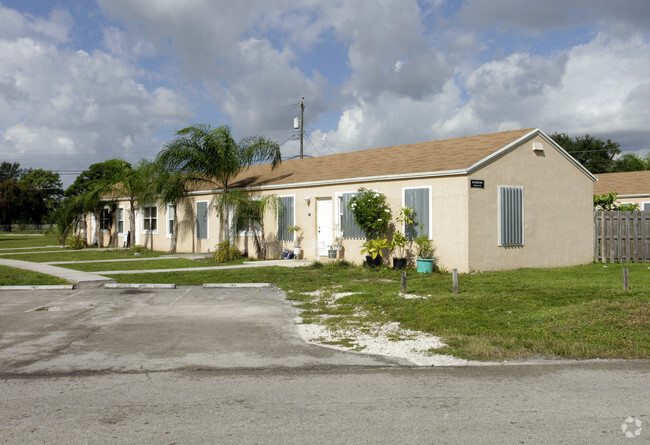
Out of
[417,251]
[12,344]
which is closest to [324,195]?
[417,251]

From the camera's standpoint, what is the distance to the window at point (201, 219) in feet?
78.6

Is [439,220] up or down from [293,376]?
up

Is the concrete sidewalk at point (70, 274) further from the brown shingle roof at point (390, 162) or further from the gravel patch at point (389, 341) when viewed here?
the brown shingle roof at point (390, 162)

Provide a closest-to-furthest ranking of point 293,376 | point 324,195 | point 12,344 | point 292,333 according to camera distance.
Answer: point 293,376
point 12,344
point 292,333
point 324,195

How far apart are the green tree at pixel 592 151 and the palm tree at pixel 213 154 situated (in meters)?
47.2

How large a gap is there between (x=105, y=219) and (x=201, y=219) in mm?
10309

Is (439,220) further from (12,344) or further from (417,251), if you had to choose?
(12,344)

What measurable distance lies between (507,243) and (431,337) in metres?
9.50

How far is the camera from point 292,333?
809cm

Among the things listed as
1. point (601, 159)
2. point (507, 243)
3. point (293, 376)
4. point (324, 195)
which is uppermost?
point (601, 159)

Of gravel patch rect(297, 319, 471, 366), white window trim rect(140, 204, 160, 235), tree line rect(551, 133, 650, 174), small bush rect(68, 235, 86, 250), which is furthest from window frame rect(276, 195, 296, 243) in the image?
tree line rect(551, 133, 650, 174)

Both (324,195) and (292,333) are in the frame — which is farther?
(324,195)

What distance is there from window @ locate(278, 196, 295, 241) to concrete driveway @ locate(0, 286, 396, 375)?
8.26m

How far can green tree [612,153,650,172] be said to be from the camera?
5562 cm
